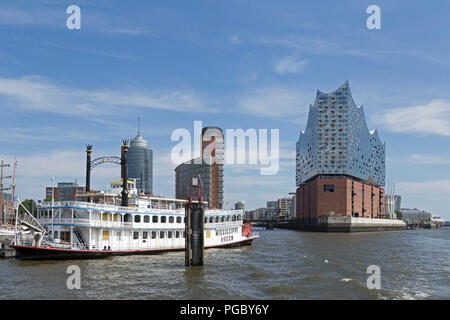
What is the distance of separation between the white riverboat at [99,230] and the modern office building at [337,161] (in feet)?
359

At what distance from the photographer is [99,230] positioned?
47.7m

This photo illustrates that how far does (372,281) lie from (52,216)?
108 ft

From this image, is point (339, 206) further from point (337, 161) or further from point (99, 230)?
point (99, 230)

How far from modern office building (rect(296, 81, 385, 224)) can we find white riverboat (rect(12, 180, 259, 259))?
4310 inches

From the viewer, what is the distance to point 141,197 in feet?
189

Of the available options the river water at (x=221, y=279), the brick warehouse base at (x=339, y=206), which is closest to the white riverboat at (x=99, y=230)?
the river water at (x=221, y=279)

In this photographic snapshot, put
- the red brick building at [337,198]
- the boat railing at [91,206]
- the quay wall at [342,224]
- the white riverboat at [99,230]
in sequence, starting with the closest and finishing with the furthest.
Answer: the white riverboat at [99,230] < the boat railing at [91,206] < the quay wall at [342,224] < the red brick building at [337,198]

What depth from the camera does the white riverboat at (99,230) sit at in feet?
147

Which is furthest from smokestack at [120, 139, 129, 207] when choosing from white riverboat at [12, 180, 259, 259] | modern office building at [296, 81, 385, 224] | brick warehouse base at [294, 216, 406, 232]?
modern office building at [296, 81, 385, 224]

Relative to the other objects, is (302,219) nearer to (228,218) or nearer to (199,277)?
(228,218)

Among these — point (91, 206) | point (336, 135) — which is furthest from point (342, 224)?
point (91, 206)

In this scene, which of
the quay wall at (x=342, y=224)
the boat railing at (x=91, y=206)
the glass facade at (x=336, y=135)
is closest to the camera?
the boat railing at (x=91, y=206)

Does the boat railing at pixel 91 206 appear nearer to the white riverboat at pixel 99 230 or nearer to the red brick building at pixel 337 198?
the white riverboat at pixel 99 230
